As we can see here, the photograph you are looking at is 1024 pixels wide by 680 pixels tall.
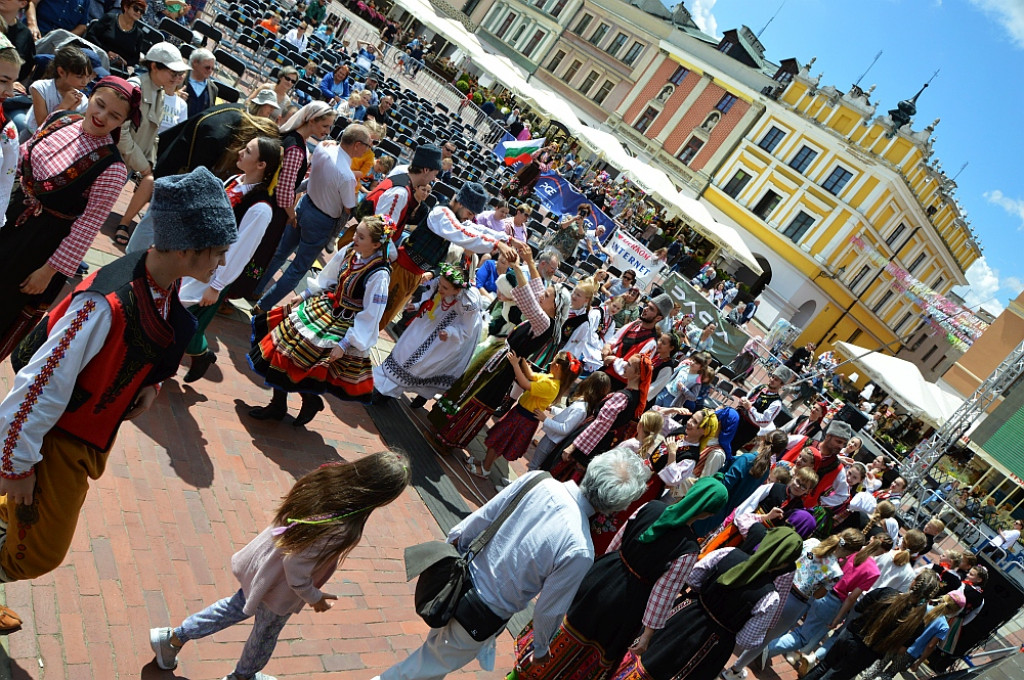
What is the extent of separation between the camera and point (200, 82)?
6.97 metres

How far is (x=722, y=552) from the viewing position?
4359 millimetres

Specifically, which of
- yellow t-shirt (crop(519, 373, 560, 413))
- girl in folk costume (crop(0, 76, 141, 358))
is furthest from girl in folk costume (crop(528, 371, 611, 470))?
girl in folk costume (crop(0, 76, 141, 358))

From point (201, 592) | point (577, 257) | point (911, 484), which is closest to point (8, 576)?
point (201, 592)

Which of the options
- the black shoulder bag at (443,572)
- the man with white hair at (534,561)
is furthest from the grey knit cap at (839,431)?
the black shoulder bag at (443,572)

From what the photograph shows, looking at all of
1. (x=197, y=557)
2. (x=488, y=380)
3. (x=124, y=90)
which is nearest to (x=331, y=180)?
(x=488, y=380)

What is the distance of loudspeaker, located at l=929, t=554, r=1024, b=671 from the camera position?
7930 millimetres

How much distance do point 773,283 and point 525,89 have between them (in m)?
23.5

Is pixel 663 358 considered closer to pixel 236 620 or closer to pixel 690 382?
pixel 690 382

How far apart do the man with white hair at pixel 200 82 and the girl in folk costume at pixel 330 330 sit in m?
2.93

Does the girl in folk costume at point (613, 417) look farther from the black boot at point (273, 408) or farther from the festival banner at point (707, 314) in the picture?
the festival banner at point (707, 314)

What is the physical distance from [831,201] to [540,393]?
39197 millimetres

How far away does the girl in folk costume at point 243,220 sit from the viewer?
4.80m

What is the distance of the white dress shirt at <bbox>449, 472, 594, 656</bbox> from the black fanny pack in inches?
1.3

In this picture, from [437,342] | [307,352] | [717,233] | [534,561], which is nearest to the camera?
[534,561]
